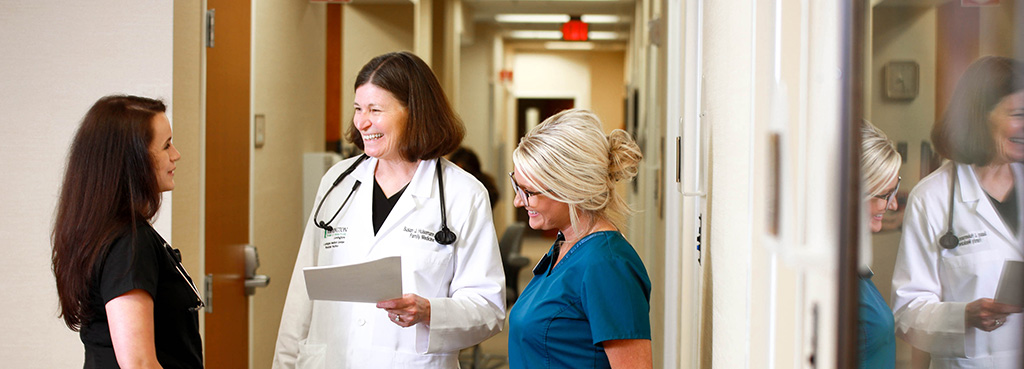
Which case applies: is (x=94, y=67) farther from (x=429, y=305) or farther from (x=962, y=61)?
(x=962, y=61)

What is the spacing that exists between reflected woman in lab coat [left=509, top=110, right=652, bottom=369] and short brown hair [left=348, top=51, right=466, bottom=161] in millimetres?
391

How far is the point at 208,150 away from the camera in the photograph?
2.54 meters

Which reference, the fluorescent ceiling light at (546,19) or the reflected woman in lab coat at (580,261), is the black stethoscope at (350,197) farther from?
the fluorescent ceiling light at (546,19)

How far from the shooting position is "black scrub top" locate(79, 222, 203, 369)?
4.94 feet

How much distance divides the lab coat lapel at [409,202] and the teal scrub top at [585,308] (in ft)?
1.73

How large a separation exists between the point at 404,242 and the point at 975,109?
5.23 feet

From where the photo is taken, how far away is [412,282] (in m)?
2.01

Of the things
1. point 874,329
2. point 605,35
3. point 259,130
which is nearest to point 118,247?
point 874,329

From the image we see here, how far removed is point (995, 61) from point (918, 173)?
0.40ft

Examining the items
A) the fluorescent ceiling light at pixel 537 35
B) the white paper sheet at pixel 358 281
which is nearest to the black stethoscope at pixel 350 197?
the white paper sheet at pixel 358 281

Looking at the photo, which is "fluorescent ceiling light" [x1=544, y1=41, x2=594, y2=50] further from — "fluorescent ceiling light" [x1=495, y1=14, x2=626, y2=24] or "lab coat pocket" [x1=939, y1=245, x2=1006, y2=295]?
"lab coat pocket" [x1=939, y1=245, x2=1006, y2=295]

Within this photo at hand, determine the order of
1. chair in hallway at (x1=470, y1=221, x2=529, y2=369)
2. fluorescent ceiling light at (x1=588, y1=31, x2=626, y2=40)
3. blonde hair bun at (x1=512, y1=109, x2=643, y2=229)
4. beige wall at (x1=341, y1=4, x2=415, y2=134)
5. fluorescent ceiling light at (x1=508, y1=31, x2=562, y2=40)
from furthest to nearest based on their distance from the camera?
fluorescent ceiling light at (x1=508, y1=31, x2=562, y2=40) < fluorescent ceiling light at (x1=588, y1=31, x2=626, y2=40) < beige wall at (x1=341, y1=4, x2=415, y2=134) < chair in hallway at (x1=470, y1=221, x2=529, y2=369) < blonde hair bun at (x1=512, y1=109, x2=643, y2=229)

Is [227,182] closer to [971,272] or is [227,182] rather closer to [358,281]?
[358,281]

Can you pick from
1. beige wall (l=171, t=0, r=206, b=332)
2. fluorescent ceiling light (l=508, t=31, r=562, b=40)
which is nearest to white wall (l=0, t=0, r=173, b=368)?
beige wall (l=171, t=0, r=206, b=332)
